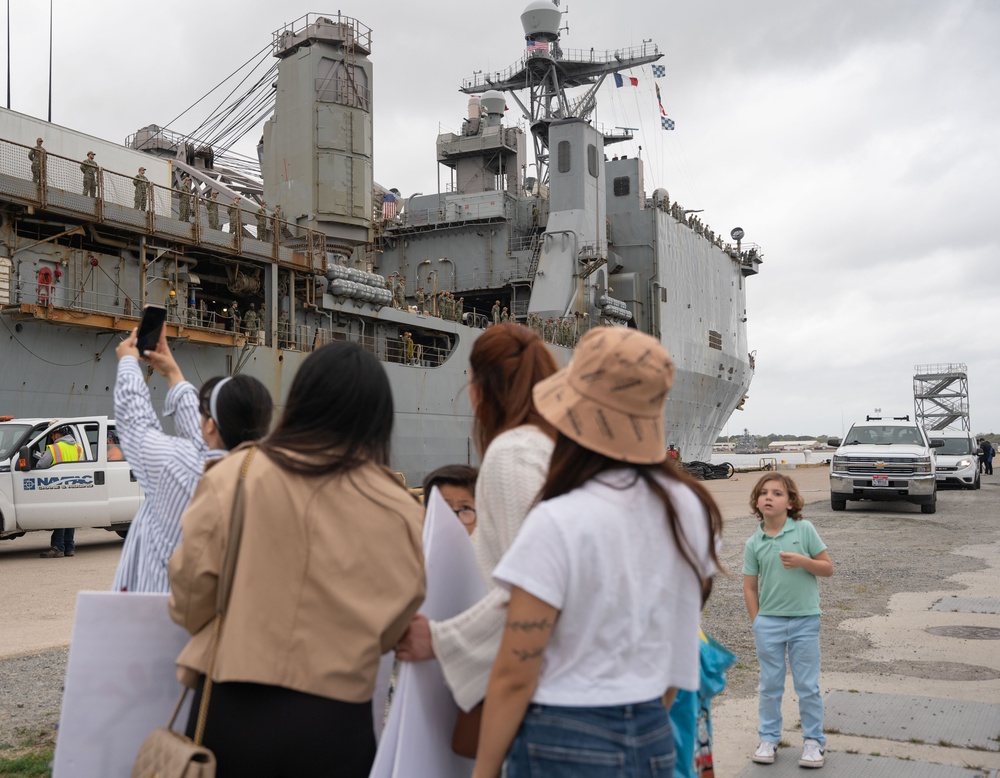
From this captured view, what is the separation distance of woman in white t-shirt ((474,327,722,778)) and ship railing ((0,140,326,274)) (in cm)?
1613

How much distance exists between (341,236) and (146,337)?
2078cm

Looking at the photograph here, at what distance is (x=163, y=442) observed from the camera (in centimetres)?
271

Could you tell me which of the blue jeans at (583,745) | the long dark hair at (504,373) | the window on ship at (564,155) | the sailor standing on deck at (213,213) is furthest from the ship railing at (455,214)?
the blue jeans at (583,745)

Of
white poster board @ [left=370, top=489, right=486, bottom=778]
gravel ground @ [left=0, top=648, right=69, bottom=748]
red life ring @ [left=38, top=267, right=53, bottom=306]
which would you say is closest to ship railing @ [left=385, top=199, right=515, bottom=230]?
red life ring @ [left=38, top=267, right=53, bottom=306]

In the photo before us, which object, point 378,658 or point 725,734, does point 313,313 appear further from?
point 378,658

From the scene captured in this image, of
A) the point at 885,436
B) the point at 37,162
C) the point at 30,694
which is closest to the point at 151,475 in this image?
the point at 30,694

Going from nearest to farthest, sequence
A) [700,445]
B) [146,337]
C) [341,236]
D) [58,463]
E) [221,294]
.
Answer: [146,337] < [58,463] < [221,294] < [341,236] < [700,445]

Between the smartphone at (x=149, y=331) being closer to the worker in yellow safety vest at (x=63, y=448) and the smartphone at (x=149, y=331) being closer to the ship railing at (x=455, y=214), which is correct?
the worker in yellow safety vest at (x=63, y=448)

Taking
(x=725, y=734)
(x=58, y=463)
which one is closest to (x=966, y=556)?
(x=725, y=734)

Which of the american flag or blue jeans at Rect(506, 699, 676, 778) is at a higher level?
the american flag

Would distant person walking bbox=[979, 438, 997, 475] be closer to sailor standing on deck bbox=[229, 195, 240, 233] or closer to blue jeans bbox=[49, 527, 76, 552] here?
sailor standing on deck bbox=[229, 195, 240, 233]

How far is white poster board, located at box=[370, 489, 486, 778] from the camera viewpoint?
212cm

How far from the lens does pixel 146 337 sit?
304 cm

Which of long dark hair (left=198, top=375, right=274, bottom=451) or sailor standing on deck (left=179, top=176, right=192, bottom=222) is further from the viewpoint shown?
sailor standing on deck (left=179, top=176, right=192, bottom=222)
